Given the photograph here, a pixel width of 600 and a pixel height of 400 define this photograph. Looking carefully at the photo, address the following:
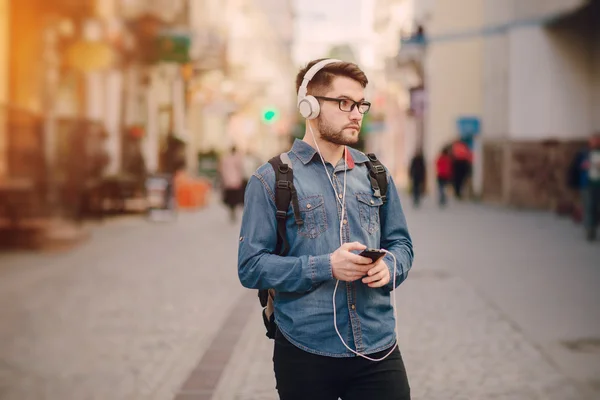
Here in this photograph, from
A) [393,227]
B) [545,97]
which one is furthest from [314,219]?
[545,97]

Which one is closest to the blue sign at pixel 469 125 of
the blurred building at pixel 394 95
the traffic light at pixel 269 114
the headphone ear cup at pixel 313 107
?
the traffic light at pixel 269 114

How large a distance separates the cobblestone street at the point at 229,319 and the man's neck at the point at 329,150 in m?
2.85

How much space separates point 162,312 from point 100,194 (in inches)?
505

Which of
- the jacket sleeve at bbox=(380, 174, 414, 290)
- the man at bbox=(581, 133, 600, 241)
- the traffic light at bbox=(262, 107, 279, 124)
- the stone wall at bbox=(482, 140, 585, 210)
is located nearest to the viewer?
the jacket sleeve at bbox=(380, 174, 414, 290)

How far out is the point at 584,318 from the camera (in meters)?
8.93

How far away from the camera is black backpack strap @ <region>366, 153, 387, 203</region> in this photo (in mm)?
3383

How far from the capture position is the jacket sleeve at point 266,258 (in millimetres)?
3168

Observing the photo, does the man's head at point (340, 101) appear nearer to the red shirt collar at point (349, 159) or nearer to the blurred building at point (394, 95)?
the red shirt collar at point (349, 159)

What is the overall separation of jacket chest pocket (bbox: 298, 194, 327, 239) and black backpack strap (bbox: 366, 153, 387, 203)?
22 centimetres

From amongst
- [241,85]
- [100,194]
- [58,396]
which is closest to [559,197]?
[100,194]

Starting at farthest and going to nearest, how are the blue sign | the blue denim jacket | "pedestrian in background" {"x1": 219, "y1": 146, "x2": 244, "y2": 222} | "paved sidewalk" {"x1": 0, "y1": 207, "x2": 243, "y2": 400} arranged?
the blue sign
"pedestrian in background" {"x1": 219, "y1": 146, "x2": 244, "y2": 222}
"paved sidewalk" {"x1": 0, "y1": 207, "x2": 243, "y2": 400}
the blue denim jacket

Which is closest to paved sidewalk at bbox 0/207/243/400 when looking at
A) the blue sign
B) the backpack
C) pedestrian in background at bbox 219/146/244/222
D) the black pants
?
the backpack

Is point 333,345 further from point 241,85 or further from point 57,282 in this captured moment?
point 241,85

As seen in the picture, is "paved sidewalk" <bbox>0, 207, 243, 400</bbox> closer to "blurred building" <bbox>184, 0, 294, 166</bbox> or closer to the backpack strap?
the backpack strap
